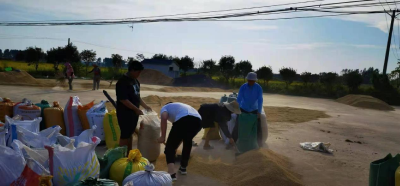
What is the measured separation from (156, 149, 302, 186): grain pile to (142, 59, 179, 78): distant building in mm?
44022

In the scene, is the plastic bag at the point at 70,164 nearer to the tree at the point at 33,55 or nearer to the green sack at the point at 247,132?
the green sack at the point at 247,132

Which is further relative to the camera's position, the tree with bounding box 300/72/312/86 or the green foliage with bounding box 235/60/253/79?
the green foliage with bounding box 235/60/253/79

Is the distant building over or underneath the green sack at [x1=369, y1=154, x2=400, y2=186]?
over

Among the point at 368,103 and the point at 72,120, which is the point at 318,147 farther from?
the point at 368,103

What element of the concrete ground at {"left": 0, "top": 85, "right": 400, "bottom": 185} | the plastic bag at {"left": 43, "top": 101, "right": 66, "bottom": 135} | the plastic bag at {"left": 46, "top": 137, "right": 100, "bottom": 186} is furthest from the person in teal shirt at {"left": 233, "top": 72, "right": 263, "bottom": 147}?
the plastic bag at {"left": 46, "top": 137, "right": 100, "bottom": 186}

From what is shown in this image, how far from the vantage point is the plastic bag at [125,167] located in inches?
156

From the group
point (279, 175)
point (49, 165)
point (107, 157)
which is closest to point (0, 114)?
point (107, 157)

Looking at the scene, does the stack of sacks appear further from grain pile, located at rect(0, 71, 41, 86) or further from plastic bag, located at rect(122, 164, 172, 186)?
grain pile, located at rect(0, 71, 41, 86)

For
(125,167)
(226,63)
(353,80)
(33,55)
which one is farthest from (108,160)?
(226,63)

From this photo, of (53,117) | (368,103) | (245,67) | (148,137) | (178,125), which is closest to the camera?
(178,125)

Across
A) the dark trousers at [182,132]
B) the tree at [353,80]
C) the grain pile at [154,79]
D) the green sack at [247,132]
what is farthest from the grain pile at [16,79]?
the tree at [353,80]

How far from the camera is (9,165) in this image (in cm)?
310

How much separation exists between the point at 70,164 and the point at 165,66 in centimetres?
4672

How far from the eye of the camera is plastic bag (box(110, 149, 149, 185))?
397 centimetres
